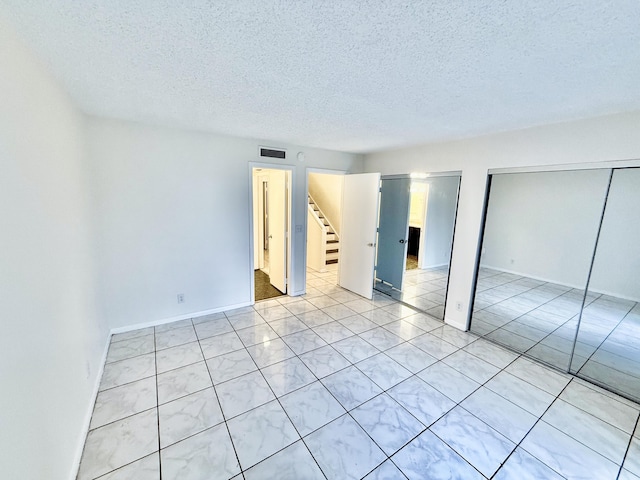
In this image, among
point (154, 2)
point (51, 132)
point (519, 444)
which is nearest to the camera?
point (154, 2)

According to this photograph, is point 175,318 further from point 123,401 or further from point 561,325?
point 561,325

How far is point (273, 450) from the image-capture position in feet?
5.36

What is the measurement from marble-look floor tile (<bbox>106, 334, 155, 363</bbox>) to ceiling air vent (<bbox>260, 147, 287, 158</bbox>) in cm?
267

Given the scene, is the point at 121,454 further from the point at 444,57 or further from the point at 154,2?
the point at 444,57

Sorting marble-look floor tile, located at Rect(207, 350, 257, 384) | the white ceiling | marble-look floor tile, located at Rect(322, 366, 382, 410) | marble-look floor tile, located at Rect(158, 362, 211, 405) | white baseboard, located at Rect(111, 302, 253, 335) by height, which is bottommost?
marble-look floor tile, located at Rect(158, 362, 211, 405)

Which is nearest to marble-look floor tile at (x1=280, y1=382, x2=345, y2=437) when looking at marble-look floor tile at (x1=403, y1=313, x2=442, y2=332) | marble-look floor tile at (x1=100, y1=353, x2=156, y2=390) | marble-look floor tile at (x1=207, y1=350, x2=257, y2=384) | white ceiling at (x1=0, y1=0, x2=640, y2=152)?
marble-look floor tile at (x1=207, y1=350, x2=257, y2=384)

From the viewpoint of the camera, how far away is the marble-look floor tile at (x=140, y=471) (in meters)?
1.45

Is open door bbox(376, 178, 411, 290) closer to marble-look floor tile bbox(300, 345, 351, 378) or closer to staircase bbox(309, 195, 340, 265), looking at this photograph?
staircase bbox(309, 195, 340, 265)

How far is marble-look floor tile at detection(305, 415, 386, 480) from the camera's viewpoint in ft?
4.99

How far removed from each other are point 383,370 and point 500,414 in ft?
3.04

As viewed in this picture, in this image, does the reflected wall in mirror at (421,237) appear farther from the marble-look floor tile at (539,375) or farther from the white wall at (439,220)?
the marble-look floor tile at (539,375)

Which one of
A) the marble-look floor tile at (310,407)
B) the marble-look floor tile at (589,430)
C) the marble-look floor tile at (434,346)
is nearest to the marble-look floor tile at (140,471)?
the marble-look floor tile at (310,407)

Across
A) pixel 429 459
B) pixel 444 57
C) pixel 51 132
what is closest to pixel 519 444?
pixel 429 459

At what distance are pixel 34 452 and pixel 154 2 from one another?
1.95 metres
